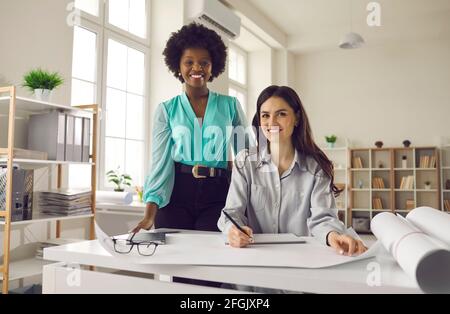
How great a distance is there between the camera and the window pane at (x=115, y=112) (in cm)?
376

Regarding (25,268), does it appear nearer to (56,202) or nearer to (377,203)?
(56,202)

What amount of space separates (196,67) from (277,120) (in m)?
0.46

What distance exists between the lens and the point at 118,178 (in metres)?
3.74

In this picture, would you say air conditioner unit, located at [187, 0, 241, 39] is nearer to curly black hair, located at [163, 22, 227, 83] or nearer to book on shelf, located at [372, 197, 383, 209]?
curly black hair, located at [163, 22, 227, 83]

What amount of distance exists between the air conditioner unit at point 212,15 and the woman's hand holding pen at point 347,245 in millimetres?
3440

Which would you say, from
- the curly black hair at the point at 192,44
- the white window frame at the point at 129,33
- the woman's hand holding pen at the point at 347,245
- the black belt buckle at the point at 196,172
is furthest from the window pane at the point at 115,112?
the woman's hand holding pen at the point at 347,245

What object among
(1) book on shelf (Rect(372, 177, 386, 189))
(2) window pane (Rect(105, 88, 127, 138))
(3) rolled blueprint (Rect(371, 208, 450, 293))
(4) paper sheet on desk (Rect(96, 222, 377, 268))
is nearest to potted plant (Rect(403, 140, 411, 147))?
(1) book on shelf (Rect(372, 177, 386, 189))

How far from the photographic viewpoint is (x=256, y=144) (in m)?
1.58

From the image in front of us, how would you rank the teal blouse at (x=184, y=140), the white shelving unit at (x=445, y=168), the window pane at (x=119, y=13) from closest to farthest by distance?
the teal blouse at (x=184, y=140) → the window pane at (x=119, y=13) → the white shelving unit at (x=445, y=168)

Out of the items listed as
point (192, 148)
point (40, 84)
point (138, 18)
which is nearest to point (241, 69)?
point (138, 18)

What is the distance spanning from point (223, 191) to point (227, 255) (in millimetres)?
730

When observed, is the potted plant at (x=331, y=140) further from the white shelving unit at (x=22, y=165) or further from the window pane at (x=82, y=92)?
the white shelving unit at (x=22, y=165)

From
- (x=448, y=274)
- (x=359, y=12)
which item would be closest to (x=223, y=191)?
(x=448, y=274)
